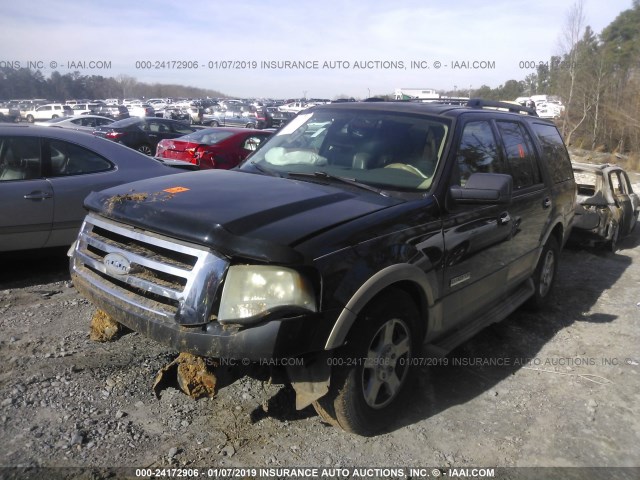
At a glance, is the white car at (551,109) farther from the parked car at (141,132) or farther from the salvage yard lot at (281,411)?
→ the salvage yard lot at (281,411)

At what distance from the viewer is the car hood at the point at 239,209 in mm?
2516

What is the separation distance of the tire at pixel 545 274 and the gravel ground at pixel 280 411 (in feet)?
2.13

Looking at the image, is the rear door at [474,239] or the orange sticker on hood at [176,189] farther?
the rear door at [474,239]

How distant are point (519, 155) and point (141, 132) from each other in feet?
50.2

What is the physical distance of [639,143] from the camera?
81.2 ft

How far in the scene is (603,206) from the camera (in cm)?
834

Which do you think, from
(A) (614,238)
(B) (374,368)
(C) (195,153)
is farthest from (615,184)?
(B) (374,368)

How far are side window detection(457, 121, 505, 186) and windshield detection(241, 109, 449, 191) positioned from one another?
20 centimetres

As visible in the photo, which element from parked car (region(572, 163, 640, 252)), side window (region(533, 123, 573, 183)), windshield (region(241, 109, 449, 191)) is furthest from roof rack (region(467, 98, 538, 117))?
parked car (region(572, 163, 640, 252))

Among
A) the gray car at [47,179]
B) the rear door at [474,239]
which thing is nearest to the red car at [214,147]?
the gray car at [47,179]

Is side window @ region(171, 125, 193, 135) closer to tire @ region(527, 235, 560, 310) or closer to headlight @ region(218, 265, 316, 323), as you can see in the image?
tire @ region(527, 235, 560, 310)

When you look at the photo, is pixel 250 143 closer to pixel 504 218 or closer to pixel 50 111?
pixel 504 218

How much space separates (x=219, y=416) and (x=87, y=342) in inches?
53.4

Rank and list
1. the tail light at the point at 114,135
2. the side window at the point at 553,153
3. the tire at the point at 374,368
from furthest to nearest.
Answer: the tail light at the point at 114,135
the side window at the point at 553,153
the tire at the point at 374,368
